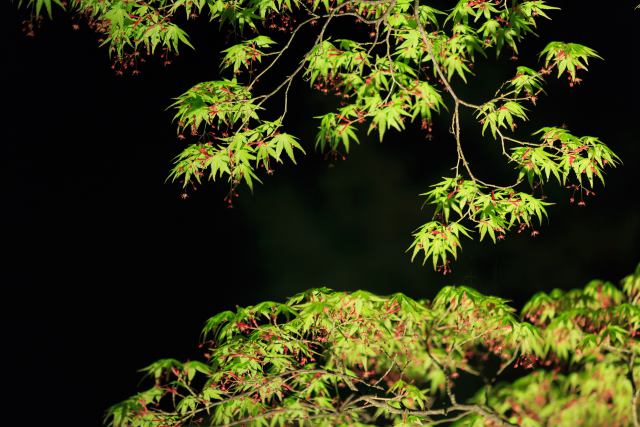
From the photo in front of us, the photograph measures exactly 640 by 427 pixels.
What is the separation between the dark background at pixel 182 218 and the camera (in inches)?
188

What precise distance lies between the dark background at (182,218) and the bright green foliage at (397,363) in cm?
70

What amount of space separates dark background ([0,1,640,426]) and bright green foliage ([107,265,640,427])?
699mm

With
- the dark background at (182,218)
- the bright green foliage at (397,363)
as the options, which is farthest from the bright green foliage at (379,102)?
the dark background at (182,218)

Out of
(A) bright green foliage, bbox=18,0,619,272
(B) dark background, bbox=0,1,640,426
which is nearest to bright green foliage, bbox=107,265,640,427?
(A) bright green foliage, bbox=18,0,619,272

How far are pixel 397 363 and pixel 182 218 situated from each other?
90.0 inches

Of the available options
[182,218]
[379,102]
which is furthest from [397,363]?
[182,218]

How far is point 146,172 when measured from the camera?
5020 millimetres

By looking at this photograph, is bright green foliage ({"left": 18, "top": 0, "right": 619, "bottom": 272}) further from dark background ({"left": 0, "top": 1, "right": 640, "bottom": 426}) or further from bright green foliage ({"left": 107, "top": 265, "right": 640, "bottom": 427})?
dark background ({"left": 0, "top": 1, "right": 640, "bottom": 426})

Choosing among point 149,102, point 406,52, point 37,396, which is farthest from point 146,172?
point 406,52

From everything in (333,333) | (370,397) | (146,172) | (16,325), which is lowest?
(370,397)

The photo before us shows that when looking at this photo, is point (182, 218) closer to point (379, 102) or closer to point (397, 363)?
point (397, 363)

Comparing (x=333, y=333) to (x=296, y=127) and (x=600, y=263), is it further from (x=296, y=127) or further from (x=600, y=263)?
(x=600, y=263)

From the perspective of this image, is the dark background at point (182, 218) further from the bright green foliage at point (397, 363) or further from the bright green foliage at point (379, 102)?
the bright green foliage at point (379, 102)

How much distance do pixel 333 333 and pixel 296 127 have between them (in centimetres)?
243
